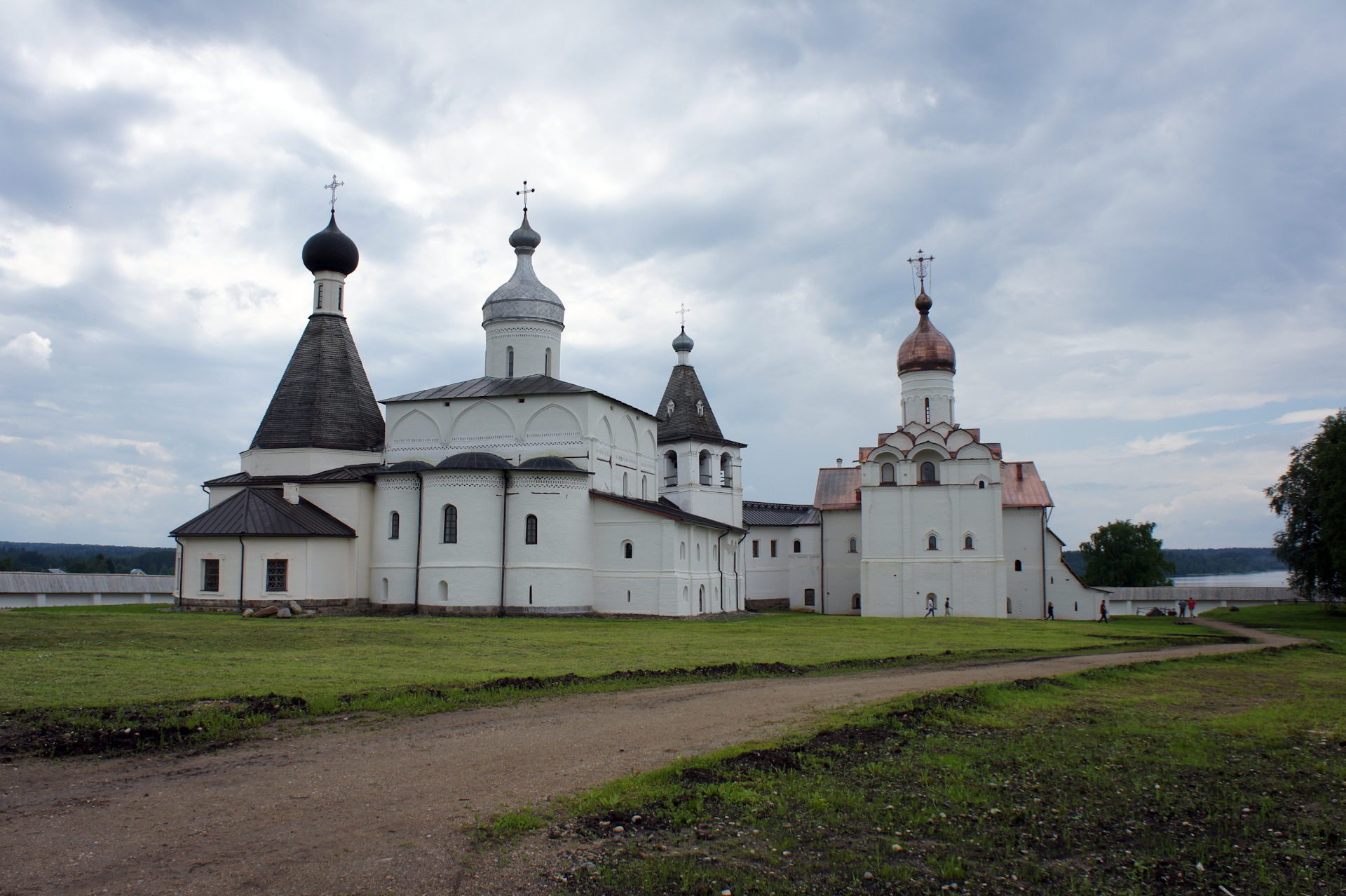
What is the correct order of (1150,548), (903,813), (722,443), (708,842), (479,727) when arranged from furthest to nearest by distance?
(1150,548) → (722,443) → (479,727) → (903,813) → (708,842)

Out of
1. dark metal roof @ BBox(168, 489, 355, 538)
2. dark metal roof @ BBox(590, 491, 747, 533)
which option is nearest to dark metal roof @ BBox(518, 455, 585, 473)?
dark metal roof @ BBox(590, 491, 747, 533)

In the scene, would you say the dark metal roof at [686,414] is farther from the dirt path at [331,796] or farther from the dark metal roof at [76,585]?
the dirt path at [331,796]

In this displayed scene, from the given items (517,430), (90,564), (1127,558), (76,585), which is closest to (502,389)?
(517,430)

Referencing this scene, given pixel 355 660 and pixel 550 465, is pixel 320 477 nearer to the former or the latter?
pixel 550 465

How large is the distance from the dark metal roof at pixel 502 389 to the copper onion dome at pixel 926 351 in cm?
1510

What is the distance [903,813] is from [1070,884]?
52.9 inches

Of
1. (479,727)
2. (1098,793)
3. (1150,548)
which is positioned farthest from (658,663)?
(1150,548)

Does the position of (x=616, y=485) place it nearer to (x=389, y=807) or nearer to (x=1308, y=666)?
(x=1308, y=666)

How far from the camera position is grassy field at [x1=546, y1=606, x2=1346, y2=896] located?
521 centimetres

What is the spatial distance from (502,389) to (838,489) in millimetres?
19113

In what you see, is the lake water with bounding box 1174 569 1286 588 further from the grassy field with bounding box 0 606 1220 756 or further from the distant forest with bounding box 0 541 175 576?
the distant forest with bounding box 0 541 175 576

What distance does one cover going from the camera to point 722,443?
41906mm

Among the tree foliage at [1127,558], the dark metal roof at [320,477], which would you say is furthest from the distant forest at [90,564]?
the tree foliage at [1127,558]

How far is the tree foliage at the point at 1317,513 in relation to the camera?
3039 centimetres
